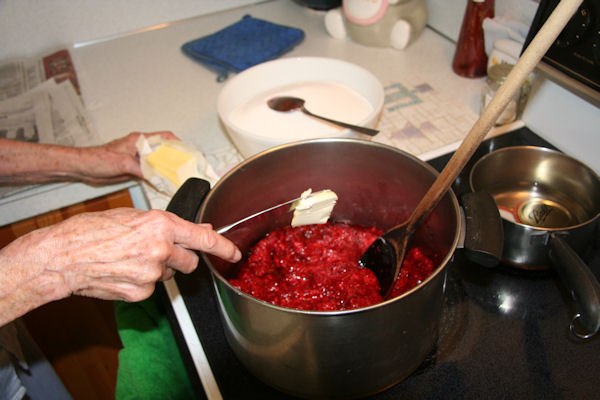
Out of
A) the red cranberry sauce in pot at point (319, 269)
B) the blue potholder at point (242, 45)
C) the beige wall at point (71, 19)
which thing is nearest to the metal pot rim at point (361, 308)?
the red cranberry sauce in pot at point (319, 269)

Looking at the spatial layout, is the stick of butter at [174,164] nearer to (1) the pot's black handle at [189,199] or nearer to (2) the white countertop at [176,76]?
(2) the white countertop at [176,76]

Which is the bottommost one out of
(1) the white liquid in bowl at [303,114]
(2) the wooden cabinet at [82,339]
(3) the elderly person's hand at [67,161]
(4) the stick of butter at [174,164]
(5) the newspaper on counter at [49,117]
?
(2) the wooden cabinet at [82,339]

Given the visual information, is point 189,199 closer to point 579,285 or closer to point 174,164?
point 174,164

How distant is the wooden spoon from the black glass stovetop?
129 millimetres

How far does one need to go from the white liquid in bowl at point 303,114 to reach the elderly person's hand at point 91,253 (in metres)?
0.41

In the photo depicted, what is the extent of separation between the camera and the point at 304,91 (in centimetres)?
104

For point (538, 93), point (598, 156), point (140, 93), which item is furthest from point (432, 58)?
Answer: point (140, 93)

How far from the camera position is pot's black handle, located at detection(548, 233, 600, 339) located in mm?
557

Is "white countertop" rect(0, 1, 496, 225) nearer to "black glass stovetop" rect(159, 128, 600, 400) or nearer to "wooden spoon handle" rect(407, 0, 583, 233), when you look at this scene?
"black glass stovetop" rect(159, 128, 600, 400)

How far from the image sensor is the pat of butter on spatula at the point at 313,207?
2.10 ft

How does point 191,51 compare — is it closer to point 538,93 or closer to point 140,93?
point 140,93

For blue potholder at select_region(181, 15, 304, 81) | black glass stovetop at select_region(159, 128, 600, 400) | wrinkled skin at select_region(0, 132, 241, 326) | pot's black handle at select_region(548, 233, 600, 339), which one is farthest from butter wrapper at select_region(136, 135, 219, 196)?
pot's black handle at select_region(548, 233, 600, 339)

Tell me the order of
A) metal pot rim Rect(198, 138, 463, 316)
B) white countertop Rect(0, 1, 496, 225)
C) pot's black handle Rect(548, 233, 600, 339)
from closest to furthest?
metal pot rim Rect(198, 138, 463, 316) → pot's black handle Rect(548, 233, 600, 339) → white countertop Rect(0, 1, 496, 225)

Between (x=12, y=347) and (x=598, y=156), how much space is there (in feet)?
3.92
